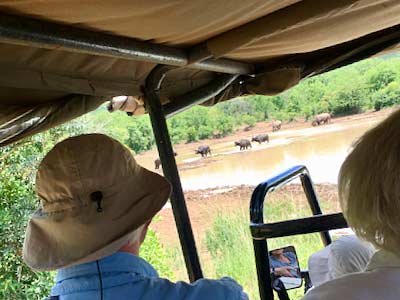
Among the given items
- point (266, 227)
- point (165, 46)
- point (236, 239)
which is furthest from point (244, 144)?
point (266, 227)

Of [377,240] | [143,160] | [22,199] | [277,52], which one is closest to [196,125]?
[143,160]

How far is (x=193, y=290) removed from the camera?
121cm

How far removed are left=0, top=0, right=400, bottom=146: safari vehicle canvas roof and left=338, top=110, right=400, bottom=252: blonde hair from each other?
1.96ft

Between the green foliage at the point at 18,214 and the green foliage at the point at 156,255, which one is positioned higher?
the green foliage at the point at 18,214

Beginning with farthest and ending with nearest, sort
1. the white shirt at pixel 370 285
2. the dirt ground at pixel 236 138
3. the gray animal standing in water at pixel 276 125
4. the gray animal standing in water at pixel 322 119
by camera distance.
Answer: the gray animal standing in water at pixel 276 125
the dirt ground at pixel 236 138
the gray animal standing in water at pixel 322 119
the white shirt at pixel 370 285

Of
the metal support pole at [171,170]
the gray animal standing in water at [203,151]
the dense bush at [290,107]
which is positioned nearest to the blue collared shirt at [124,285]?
the metal support pole at [171,170]

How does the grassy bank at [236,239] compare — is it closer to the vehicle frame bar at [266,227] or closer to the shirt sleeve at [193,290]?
the vehicle frame bar at [266,227]

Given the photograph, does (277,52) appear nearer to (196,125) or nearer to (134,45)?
(134,45)

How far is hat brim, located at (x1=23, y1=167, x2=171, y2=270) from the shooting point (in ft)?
3.92

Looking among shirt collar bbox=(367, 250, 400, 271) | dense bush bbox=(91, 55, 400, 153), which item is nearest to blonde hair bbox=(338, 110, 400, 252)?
shirt collar bbox=(367, 250, 400, 271)

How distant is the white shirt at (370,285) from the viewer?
0.81 m

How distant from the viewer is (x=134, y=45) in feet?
5.21

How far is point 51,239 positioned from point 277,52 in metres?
1.43

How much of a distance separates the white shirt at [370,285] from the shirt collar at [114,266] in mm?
472
